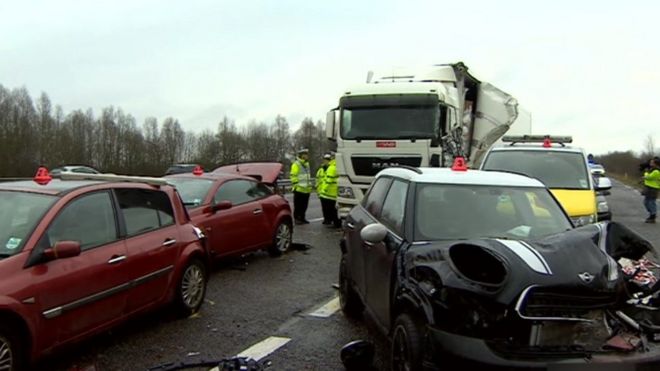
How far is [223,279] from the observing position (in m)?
8.55

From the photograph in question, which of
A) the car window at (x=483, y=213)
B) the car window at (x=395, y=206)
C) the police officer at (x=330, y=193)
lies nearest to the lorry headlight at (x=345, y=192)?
the police officer at (x=330, y=193)

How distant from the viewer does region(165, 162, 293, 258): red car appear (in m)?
8.77

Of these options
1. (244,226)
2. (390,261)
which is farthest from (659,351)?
(244,226)

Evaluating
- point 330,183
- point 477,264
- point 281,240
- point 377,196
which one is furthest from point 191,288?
point 330,183

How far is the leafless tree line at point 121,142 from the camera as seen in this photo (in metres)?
68.9

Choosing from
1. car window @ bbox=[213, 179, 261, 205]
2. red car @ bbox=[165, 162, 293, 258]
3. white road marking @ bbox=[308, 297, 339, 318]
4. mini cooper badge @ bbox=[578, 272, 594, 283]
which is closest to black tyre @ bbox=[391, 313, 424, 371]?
mini cooper badge @ bbox=[578, 272, 594, 283]

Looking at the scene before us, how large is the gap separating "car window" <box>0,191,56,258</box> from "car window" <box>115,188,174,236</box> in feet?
2.59

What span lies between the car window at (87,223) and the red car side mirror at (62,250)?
165mm

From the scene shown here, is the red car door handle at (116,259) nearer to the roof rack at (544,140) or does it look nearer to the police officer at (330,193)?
the roof rack at (544,140)

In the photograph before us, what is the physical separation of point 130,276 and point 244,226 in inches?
166

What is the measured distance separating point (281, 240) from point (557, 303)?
25.0 ft

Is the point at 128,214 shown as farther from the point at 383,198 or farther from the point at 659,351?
the point at 659,351

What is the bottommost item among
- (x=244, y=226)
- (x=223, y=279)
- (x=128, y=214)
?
(x=223, y=279)

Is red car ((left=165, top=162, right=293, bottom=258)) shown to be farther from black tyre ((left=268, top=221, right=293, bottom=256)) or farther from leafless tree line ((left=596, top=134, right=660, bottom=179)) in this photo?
leafless tree line ((left=596, top=134, right=660, bottom=179))
